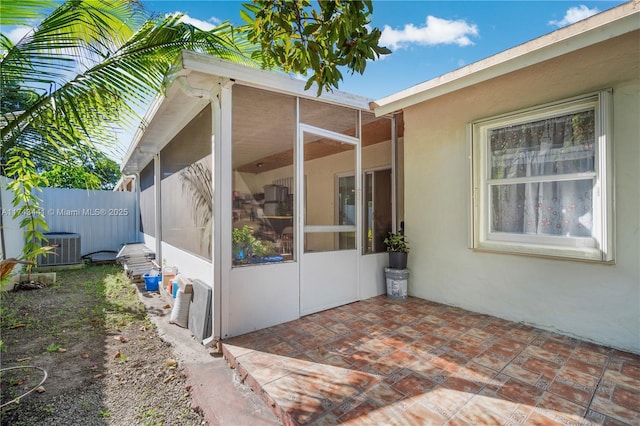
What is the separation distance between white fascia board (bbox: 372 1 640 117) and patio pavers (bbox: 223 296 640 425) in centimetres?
322

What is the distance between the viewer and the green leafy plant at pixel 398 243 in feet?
17.2

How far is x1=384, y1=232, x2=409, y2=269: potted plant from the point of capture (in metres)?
5.20

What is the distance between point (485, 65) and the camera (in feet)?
12.2

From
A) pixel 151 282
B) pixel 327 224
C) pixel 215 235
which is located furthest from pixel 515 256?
pixel 151 282

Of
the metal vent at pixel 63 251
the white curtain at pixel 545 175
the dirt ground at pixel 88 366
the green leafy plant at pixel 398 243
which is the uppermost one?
the white curtain at pixel 545 175

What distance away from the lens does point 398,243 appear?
206 inches

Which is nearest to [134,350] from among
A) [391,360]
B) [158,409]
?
[158,409]

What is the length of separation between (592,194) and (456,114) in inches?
82.0

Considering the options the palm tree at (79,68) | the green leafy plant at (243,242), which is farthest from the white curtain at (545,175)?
the palm tree at (79,68)

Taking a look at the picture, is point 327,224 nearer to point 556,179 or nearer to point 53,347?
point 556,179

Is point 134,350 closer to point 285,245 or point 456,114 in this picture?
point 285,245

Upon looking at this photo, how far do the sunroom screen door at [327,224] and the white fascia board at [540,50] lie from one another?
1370mm

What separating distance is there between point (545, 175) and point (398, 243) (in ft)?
7.60

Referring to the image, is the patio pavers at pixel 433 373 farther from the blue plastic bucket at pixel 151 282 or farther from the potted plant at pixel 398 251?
the blue plastic bucket at pixel 151 282
